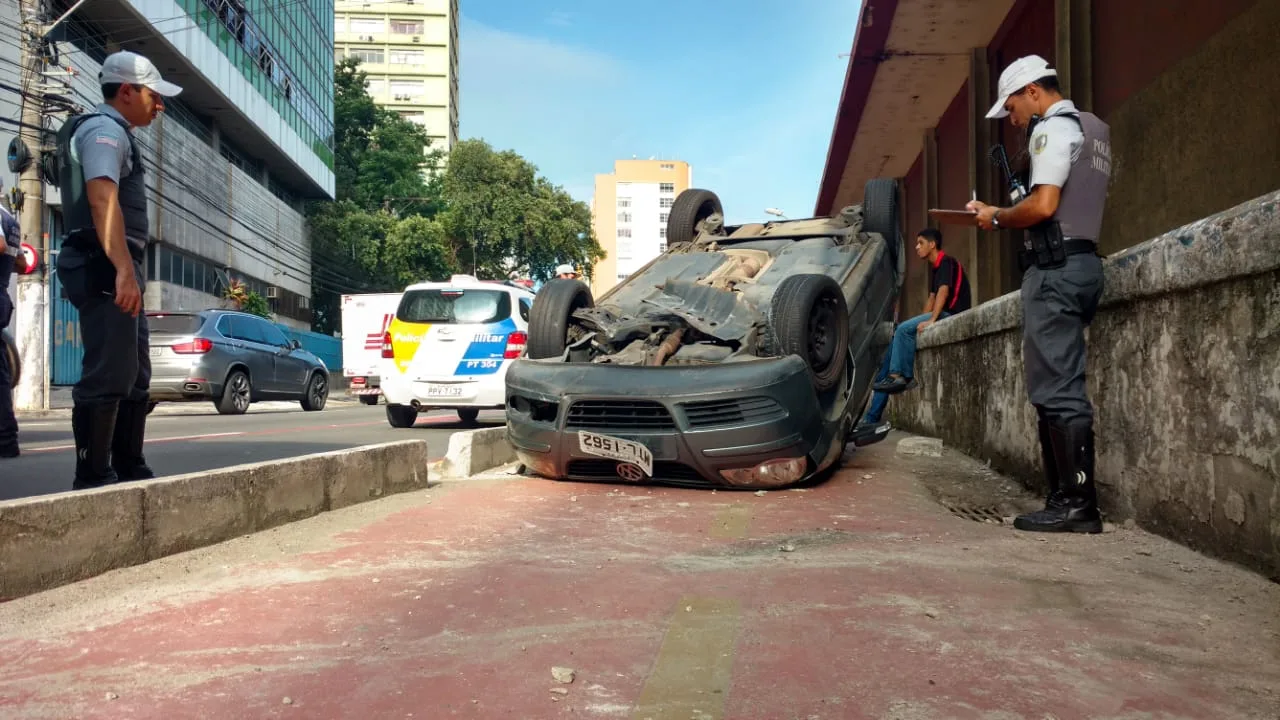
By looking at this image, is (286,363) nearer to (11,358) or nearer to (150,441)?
(150,441)

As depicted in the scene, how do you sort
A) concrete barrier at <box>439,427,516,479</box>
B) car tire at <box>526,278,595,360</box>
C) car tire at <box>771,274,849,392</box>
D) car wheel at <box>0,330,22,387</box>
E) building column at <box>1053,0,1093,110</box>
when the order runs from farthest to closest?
building column at <box>1053,0,1093,110</box> → car wheel at <box>0,330,22,387</box> → concrete barrier at <box>439,427,516,479</box> → car tire at <box>526,278,595,360</box> → car tire at <box>771,274,849,392</box>

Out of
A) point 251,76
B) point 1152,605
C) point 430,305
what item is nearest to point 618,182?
point 251,76

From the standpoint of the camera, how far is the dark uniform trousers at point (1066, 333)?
384cm

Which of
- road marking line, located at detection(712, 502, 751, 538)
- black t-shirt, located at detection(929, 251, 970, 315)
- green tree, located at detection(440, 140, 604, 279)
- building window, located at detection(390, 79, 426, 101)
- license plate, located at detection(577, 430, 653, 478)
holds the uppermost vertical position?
building window, located at detection(390, 79, 426, 101)

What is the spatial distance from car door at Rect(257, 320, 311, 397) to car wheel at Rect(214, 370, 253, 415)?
89 centimetres

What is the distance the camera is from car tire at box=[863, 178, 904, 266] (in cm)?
677

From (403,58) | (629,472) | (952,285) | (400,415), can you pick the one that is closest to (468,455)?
(629,472)

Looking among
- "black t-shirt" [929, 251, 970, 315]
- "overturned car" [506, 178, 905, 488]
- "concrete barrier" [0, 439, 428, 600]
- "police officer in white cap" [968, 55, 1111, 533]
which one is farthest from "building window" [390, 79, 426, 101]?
"police officer in white cap" [968, 55, 1111, 533]

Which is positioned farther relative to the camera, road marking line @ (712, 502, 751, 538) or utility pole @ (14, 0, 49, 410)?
utility pole @ (14, 0, 49, 410)

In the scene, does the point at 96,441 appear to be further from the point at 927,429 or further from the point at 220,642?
the point at 927,429

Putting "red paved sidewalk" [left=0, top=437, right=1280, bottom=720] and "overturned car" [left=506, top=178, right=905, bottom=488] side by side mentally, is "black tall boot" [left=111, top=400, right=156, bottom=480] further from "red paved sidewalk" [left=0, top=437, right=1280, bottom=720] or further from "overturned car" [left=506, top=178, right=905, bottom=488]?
"overturned car" [left=506, top=178, right=905, bottom=488]

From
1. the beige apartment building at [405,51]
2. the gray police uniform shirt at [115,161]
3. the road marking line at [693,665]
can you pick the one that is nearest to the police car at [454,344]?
the gray police uniform shirt at [115,161]

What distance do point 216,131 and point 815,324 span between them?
110 ft

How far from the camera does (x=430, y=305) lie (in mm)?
10516
